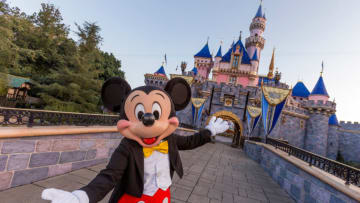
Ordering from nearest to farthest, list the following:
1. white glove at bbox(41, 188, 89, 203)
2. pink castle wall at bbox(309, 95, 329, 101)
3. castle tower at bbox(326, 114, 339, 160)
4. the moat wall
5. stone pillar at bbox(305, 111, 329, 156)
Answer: white glove at bbox(41, 188, 89, 203), the moat wall, stone pillar at bbox(305, 111, 329, 156), pink castle wall at bbox(309, 95, 329, 101), castle tower at bbox(326, 114, 339, 160)

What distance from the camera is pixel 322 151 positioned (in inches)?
689

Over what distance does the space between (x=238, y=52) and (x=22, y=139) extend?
24840mm

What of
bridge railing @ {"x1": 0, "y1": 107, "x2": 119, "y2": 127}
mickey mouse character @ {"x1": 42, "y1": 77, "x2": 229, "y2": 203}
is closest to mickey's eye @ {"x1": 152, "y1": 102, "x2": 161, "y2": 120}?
mickey mouse character @ {"x1": 42, "y1": 77, "x2": 229, "y2": 203}

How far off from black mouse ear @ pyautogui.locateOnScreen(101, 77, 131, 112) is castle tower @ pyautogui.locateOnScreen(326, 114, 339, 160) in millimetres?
26731

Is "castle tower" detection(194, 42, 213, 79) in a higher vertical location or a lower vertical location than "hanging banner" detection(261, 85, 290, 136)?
higher

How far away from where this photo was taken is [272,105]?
7.95 metres

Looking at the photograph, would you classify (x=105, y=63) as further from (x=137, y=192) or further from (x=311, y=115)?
(x=311, y=115)

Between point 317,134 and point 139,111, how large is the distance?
2227 centimetres

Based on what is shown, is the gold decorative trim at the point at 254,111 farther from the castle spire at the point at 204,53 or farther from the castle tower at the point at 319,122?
the castle spire at the point at 204,53

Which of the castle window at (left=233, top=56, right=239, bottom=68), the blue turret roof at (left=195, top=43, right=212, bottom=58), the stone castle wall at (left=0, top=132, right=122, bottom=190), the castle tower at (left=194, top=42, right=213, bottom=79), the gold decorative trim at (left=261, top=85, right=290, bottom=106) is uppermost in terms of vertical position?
the blue turret roof at (left=195, top=43, right=212, bottom=58)

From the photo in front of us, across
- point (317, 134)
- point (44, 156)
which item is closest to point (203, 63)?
point (317, 134)

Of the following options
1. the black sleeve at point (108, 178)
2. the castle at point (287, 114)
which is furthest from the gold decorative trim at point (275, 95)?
the black sleeve at point (108, 178)

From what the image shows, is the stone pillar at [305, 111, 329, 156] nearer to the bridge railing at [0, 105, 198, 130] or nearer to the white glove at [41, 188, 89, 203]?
the bridge railing at [0, 105, 198, 130]

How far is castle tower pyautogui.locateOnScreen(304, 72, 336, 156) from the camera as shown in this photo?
57.5 feet
